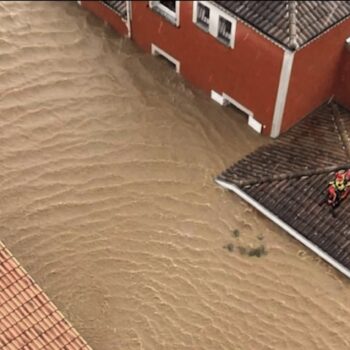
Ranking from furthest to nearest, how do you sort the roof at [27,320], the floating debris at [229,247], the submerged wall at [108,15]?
the submerged wall at [108,15] → the floating debris at [229,247] → the roof at [27,320]

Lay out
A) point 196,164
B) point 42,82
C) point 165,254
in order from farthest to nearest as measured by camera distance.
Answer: point 42,82 → point 196,164 → point 165,254

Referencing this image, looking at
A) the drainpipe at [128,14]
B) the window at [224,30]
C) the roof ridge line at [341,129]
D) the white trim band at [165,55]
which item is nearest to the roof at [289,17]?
the window at [224,30]

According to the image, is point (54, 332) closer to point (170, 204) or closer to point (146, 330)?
point (146, 330)

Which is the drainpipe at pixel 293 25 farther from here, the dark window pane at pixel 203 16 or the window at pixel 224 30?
the dark window pane at pixel 203 16

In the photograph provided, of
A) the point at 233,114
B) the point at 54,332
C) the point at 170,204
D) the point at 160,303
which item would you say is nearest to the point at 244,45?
the point at 233,114

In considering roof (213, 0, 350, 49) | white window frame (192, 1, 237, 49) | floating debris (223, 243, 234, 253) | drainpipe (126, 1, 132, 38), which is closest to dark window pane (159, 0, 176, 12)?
drainpipe (126, 1, 132, 38)
